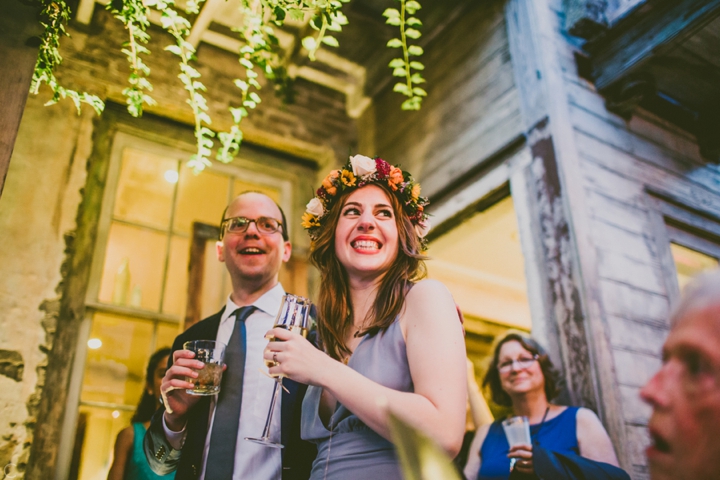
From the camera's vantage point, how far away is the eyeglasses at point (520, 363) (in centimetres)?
299

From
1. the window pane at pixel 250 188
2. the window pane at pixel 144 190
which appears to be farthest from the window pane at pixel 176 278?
the window pane at pixel 250 188

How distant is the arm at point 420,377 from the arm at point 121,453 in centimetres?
217

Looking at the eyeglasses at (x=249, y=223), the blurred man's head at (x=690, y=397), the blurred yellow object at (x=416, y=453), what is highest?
the eyeglasses at (x=249, y=223)

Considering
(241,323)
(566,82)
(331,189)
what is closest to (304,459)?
(241,323)

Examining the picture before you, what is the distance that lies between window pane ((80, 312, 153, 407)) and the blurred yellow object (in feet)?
12.6

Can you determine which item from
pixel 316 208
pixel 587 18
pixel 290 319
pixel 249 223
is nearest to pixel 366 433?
pixel 290 319

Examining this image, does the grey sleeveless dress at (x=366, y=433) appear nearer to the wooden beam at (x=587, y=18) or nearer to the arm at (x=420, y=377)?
the arm at (x=420, y=377)

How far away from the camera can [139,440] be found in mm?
3102

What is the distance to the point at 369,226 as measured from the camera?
1.69 metres

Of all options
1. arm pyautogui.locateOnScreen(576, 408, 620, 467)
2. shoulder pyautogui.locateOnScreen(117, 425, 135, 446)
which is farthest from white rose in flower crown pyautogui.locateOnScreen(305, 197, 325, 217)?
shoulder pyautogui.locateOnScreen(117, 425, 135, 446)

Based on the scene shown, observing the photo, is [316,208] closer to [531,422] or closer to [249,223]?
[249,223]

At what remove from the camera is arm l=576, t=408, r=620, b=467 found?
96.5 inches

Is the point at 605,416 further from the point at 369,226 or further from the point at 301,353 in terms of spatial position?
the point at 301,353

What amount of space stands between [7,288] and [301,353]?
2.97m
